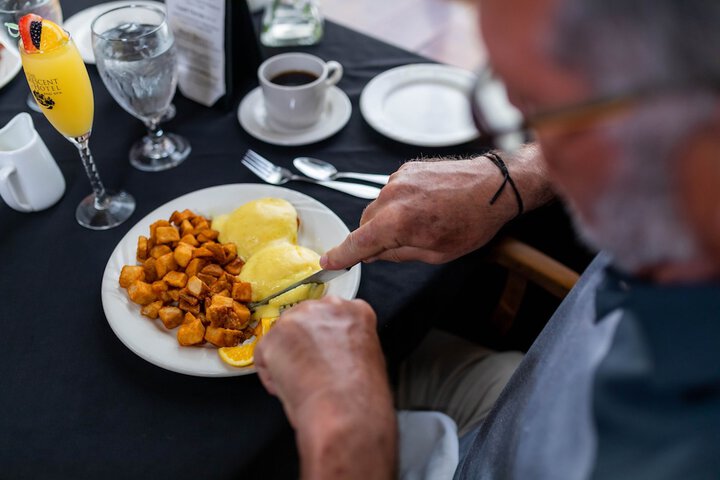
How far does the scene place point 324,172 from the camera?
3.54 ft

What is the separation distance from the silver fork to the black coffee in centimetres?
15

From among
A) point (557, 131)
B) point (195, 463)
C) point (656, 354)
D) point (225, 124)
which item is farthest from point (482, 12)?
point (225, 124)

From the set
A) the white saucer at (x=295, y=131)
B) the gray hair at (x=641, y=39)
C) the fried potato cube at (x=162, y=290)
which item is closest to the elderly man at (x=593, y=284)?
the gray hair at (x=641, y=39)

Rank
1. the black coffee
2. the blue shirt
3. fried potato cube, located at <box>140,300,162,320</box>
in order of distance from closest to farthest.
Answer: the blue shirt → fried potato cube, located at <box>140,300,162,320</box> → the black coffee

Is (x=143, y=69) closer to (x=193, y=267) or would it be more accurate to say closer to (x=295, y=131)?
(x=295, y=131)

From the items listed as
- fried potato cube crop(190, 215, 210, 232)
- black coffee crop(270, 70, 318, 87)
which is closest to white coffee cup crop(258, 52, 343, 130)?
black coffee crop(270, 70, 318, 87)

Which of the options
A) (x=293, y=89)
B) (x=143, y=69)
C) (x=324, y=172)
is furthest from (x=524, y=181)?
(x=143, y=69)

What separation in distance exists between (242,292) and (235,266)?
0.09m

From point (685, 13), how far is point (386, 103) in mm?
881

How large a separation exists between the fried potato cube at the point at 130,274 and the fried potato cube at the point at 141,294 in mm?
13

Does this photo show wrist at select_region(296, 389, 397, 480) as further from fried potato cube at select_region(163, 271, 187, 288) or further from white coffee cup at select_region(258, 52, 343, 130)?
white coffee cup at select_region(258, 52, 343, 130)

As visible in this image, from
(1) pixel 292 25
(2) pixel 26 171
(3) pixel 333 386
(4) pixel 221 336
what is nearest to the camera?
(3) pixel 333 386

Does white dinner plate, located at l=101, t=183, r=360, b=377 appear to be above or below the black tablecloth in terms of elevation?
above

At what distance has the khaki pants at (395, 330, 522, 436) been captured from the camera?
1.01 m
